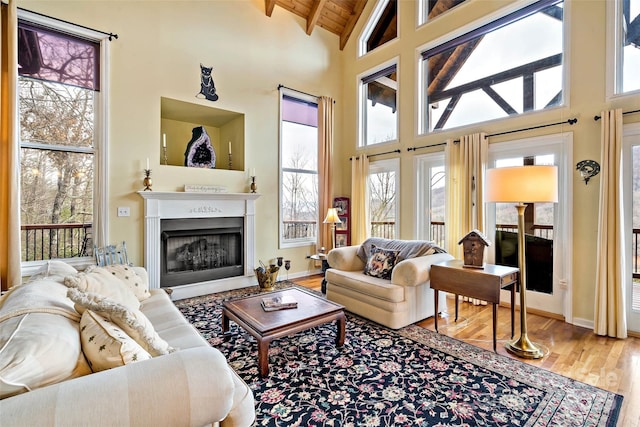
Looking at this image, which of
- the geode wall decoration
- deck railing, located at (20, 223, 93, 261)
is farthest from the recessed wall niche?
deck railing, located at (20, 223, 93, 261)

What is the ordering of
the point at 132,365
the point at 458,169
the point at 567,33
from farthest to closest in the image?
the point at 458,169
the point at 567,33
the point at 132,365

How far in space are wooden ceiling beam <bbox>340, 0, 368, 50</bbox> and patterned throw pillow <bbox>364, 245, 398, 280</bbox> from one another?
4483mm

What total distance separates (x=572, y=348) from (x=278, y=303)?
2.61m

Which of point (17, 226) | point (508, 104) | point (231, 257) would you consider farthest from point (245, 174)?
point (508, 104)

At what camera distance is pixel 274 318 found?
2355 mm

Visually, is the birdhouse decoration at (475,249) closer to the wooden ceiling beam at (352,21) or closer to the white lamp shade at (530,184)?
the white lamp shade at (530,184)

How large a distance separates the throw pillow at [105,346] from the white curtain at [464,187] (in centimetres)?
363

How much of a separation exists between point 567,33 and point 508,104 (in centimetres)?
84

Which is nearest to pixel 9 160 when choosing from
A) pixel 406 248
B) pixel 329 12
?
pixel 406 248

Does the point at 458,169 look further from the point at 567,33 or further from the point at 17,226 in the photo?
the point at 17,226

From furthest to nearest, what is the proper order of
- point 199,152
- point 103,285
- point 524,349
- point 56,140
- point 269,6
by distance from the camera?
point 269,6 < point 199,152 < point 56,140 < point 524,349 < point 103,285

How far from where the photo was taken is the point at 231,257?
181 inches

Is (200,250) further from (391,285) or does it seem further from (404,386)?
(404,386)

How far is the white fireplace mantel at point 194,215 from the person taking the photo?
3795mm
